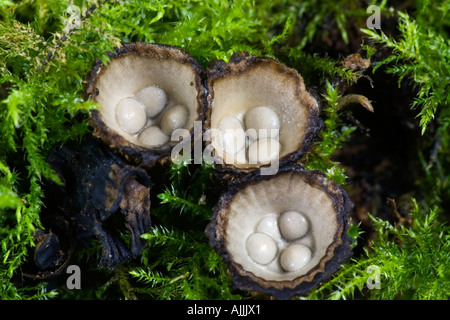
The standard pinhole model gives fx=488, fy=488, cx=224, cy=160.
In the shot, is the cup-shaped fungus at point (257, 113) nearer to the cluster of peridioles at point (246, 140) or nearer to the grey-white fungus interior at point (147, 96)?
the cluster of peridioles at point (246, 140)

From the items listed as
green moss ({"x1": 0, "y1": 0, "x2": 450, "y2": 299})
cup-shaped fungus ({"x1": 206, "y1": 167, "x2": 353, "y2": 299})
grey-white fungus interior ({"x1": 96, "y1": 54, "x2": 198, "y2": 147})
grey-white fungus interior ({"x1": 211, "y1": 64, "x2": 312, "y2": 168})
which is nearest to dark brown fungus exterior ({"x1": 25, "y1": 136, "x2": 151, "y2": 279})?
green moss ({"x1": 0, "y1": 0, "x2": 450, "y2": 299})

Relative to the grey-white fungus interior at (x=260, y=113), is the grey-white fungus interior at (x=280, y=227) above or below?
below

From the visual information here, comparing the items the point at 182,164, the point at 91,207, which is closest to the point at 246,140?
the point at 182,164

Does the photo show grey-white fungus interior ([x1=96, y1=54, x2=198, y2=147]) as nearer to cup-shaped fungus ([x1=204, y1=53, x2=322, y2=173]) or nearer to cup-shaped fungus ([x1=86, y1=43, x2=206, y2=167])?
cup-shaped fungus ([x1=86, y1=43, x2=206, y2=167])

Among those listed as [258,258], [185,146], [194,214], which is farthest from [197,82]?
[258,258]

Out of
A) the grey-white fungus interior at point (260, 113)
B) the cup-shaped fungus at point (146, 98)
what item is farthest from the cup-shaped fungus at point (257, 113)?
the cup-shaped fungus at point (146, 98)
